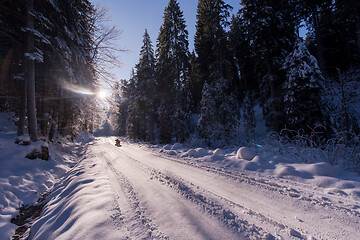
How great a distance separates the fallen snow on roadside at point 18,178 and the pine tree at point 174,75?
1171 centimetres

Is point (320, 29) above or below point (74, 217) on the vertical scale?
above

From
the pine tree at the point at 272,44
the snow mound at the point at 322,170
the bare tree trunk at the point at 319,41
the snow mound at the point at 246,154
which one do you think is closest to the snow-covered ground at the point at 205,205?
the snow mound at the point at 322,170

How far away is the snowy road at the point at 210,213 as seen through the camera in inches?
73.0

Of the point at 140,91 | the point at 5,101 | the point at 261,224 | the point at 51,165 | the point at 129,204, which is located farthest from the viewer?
the point at 140,91

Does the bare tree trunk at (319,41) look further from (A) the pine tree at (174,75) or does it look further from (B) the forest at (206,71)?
(A) the pine tree at (174,75)

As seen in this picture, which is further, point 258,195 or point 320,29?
point 320,29

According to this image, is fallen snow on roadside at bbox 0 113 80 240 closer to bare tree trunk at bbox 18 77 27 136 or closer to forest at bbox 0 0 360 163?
bare tree trunk at bbox 18 77 27 136

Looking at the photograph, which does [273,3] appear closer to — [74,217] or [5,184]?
[74,217]

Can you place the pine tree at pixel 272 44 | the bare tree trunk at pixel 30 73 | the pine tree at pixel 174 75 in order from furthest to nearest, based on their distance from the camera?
the pine tree at pixel 174 75 → the pine tree at pixel 272 44 → the bare tree trunk at pixel 30 73

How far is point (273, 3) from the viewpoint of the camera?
12094 mm

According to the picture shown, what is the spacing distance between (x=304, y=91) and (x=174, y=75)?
1208 centimetres

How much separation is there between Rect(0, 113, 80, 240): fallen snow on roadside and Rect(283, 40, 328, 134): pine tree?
1263cm

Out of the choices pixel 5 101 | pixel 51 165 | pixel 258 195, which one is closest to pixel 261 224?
pixel 258 195

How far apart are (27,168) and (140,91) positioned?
17271 millimetres
